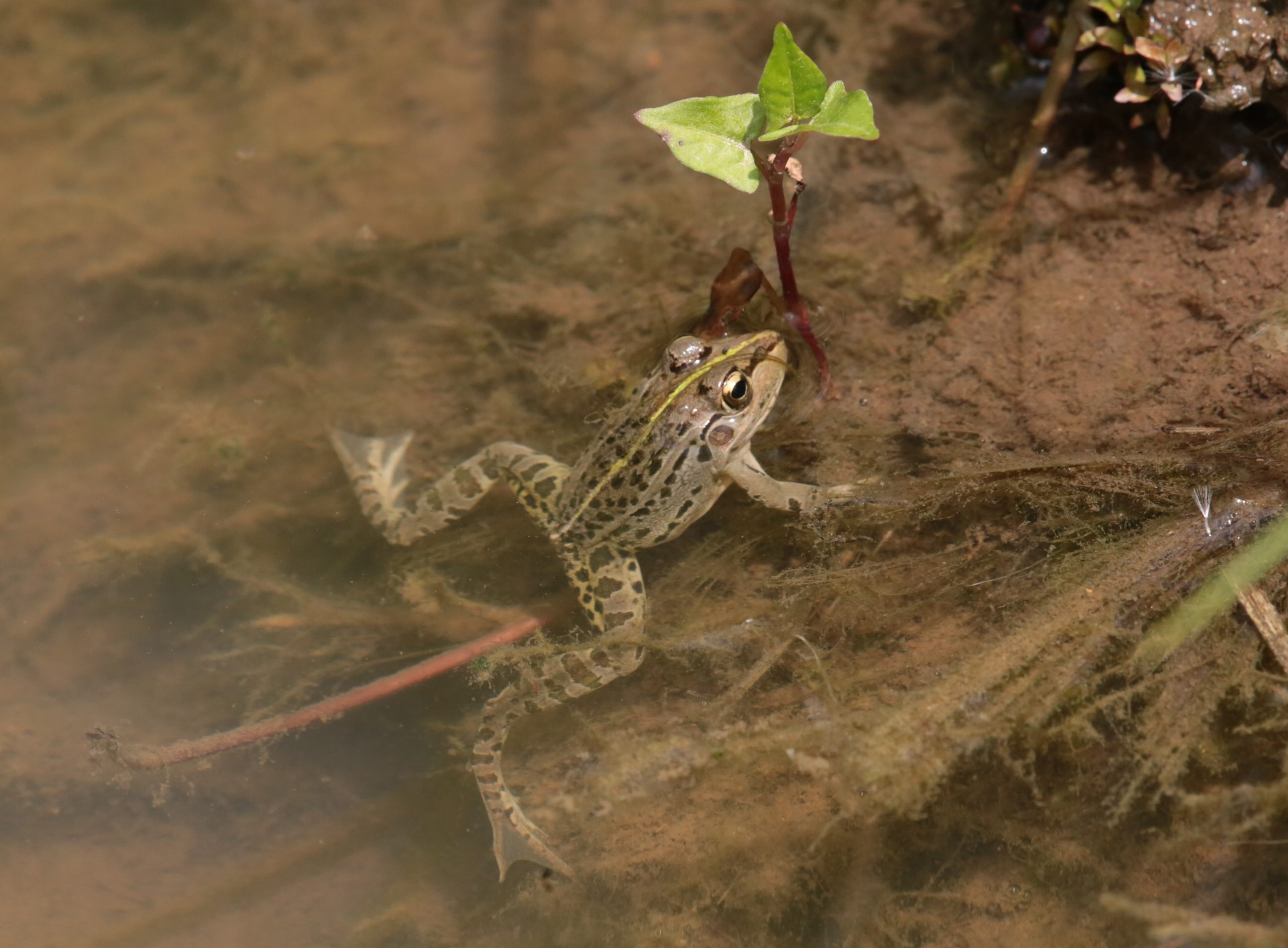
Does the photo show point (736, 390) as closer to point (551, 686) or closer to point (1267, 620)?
point (551, 686)

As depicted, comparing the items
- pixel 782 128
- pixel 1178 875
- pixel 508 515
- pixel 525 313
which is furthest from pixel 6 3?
pixel 1178 875

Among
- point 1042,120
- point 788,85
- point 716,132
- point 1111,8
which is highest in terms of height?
point 1111,8

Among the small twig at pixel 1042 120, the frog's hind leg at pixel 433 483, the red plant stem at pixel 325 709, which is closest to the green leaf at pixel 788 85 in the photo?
the small twig at pixel 1042 120

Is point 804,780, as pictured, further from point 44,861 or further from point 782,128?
point 44,861

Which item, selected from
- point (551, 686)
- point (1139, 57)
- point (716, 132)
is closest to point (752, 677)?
point (551, 686)

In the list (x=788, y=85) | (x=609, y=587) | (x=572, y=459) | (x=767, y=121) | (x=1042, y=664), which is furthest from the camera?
(x=572, y=459)

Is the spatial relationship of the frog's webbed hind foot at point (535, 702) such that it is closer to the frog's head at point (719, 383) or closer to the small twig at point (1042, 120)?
the frog's head at point (719, 383)
